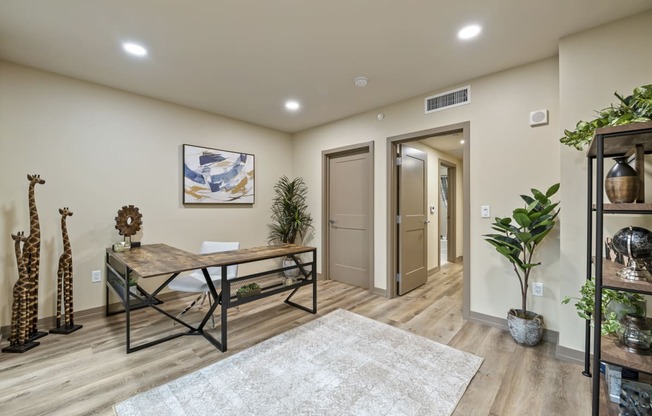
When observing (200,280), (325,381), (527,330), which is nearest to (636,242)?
(527,330)

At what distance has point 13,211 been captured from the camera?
8.44 feet

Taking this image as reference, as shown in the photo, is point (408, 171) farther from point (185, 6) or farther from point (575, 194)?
point (185, 6)

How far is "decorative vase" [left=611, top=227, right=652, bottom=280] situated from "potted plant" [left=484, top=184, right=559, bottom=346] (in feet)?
2.87

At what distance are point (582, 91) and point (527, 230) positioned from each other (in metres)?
1.19

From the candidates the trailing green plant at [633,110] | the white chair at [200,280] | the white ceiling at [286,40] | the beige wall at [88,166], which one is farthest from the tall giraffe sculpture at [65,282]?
the trailing green plant at [633,110]

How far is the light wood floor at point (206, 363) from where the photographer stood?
67.4 inches

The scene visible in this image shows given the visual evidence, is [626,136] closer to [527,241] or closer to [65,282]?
[527,241]

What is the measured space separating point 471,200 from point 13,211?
4.55m

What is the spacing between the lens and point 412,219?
404cm

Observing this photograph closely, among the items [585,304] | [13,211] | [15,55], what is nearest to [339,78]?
[585,304]

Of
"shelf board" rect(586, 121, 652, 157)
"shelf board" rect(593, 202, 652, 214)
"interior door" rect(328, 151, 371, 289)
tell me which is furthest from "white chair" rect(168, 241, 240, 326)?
"shelf board" rect(586, 121, 652, 157)

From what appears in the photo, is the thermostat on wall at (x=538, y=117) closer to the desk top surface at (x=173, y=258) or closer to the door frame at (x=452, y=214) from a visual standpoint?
the desk top surface at (x=173, y=258)

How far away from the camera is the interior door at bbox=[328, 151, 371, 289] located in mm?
4059

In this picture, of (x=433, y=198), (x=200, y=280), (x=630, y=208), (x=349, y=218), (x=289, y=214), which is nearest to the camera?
(x=630, y=208)
